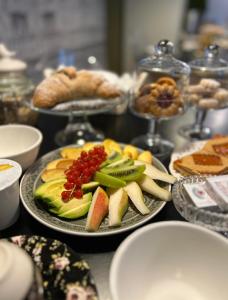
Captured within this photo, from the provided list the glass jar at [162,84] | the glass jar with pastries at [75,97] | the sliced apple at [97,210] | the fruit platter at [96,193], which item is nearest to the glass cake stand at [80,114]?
the glass jar with pastries at [75,97]

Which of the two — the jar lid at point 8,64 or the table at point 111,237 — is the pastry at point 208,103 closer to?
the table at point 111,237

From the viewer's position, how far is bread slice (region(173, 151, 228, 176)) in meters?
0.73

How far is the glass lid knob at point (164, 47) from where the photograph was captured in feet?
2.84

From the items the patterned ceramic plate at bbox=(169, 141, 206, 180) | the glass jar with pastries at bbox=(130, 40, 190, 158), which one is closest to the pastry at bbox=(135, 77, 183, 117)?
the glass jar with pastries at bbox=(130, 40, 190, 158)

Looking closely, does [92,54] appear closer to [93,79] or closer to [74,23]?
[74,23]

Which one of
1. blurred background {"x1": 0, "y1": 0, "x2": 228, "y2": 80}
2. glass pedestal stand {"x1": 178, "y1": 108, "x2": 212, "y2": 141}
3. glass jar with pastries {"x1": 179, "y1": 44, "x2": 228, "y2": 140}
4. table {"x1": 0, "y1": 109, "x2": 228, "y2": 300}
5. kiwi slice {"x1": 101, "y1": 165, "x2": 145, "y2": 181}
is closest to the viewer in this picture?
table {"x1": 0, "y1": 109, "x2": 228, "y2": 300}

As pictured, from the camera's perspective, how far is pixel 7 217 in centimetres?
61

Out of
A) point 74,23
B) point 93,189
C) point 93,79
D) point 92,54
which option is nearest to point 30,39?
point 74,23

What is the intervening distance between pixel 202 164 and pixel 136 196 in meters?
0.22

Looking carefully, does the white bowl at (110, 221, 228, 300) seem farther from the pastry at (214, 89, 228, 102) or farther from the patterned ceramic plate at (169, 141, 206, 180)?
the pastry at (214, 89, 228, 102)

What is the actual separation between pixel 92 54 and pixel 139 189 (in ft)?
7.19

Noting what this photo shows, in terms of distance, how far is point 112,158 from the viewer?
2.39ft

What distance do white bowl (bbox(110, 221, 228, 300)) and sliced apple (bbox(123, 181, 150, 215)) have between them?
105 millimetres

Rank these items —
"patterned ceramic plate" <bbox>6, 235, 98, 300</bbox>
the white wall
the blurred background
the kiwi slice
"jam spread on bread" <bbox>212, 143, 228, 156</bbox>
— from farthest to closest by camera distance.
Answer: the white wall
the blurred background
"jam spread on bread" <bbox>212, 143, 228, 156</bbox>
the kiwi slice
"patterned ceramic plate" <bbox>6, 235, 98, 300</bbox>
